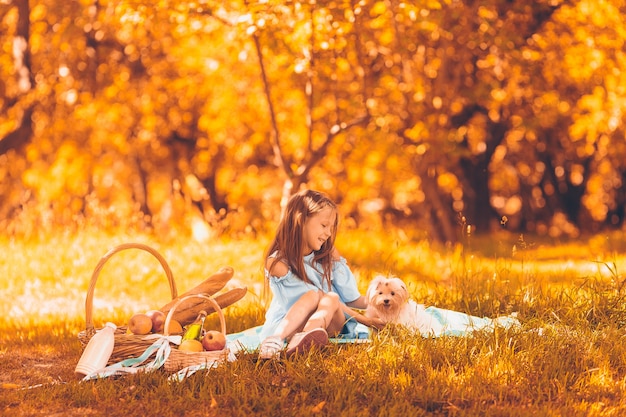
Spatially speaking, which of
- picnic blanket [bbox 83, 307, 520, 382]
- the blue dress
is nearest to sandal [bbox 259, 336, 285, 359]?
picnic blanket [bbox 83, 307, 520, 382]

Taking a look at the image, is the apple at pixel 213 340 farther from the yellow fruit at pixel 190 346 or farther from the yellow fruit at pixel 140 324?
the yellow fruit at pixel 140 324

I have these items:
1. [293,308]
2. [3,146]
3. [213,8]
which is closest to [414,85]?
[213,8]

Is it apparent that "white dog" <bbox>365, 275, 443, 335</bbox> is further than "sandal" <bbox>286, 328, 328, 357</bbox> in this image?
Yes

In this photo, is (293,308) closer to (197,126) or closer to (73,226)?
(73,226)

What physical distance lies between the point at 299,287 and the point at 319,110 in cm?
875

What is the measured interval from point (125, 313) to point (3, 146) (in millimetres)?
5700

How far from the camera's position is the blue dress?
5.33 metres

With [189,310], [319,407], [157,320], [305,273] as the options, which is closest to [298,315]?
[305,273]

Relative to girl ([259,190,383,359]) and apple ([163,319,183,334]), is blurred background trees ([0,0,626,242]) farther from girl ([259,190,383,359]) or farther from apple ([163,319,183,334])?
apple ([163,319,183,334])

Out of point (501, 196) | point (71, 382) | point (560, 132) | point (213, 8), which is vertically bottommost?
point (501, 196)

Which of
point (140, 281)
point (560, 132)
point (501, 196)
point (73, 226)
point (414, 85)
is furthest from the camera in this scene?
point (501, 196)

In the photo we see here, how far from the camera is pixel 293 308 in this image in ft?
16.7

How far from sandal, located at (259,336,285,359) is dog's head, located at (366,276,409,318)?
0.72m

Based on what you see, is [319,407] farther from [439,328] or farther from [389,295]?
[439,328]
